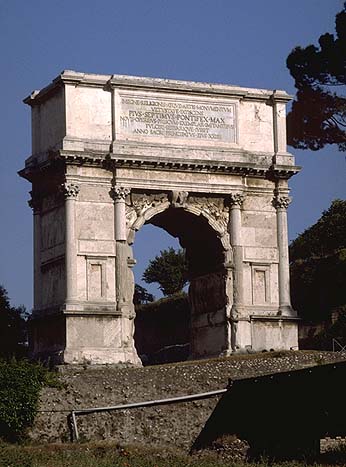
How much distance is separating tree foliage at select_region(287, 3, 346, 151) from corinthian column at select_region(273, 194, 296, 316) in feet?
34.5

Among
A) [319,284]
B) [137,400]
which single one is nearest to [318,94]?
[319,284]

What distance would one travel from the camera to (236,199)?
53344mm

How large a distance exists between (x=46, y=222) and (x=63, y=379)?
32.7 feet

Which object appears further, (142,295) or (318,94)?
(142,295)

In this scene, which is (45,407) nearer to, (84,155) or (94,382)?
(94,382)

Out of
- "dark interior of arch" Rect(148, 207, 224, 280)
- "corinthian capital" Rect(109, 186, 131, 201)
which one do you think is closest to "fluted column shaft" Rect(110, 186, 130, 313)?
"corinthian capital" Rect(109, 186, 131, 201)

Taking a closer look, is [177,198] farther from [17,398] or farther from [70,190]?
[17,398]

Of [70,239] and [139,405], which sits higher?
[70,239]

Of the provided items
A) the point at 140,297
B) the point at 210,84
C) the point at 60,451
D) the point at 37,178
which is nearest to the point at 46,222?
the point at 37,178

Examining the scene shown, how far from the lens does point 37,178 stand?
53.5 metres

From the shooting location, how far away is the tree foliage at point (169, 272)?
87.9 m

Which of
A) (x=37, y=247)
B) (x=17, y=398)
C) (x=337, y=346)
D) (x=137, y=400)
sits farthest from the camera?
(x=337, y=346)

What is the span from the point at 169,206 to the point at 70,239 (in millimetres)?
3372

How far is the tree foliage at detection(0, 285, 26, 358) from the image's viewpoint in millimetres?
56078
